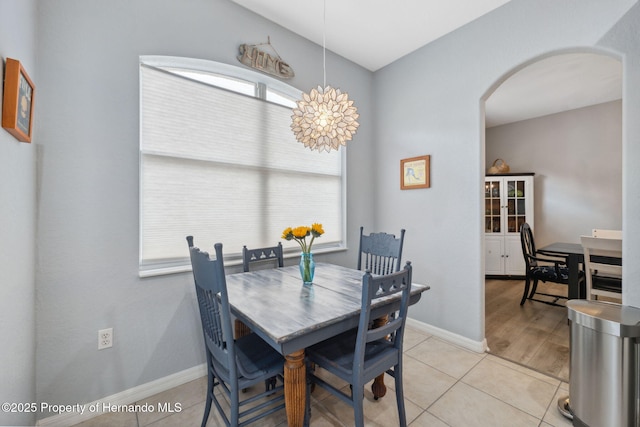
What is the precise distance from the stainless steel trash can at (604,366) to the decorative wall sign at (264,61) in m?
2.83

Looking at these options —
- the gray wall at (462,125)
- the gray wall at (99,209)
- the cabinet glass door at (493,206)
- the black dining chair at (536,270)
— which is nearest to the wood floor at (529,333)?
the black dining chair at (536,270)

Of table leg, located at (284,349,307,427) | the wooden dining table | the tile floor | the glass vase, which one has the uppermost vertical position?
the glass vase

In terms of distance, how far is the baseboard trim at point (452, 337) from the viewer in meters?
2.44

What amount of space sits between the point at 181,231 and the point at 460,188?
2.52 meters

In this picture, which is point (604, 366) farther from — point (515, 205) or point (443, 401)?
point (515, 205)

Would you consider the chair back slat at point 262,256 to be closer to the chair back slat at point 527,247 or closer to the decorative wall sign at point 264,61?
the decorative wall sign at point 264,61

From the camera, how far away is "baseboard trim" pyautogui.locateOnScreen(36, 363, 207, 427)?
62.4 inches

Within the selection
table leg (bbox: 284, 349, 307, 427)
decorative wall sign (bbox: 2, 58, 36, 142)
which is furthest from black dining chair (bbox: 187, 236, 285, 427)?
decorative wall sign (bbox: 2, 58, 36, 142)

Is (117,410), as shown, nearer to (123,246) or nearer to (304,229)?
(123,246)

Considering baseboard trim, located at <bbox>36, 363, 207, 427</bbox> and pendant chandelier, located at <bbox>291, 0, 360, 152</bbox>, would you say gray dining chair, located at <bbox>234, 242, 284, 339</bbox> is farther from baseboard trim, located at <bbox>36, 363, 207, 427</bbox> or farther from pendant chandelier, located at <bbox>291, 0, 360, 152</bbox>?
pendant chandelier, located at <bbox>291, 0, 360, 152</bbox>

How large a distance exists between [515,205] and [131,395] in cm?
597

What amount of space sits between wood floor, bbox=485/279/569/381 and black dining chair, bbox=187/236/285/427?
7.01 ft

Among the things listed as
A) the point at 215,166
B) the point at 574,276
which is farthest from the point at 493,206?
the point at 215,166

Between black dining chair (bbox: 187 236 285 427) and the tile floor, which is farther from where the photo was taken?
the tile floor
